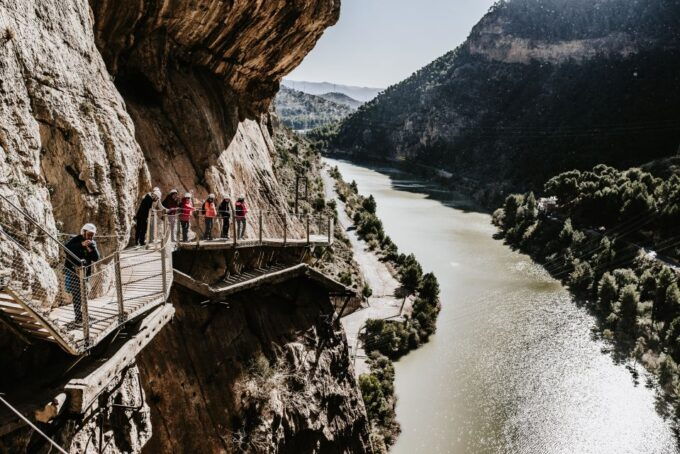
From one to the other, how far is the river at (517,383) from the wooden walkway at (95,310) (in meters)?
19.7

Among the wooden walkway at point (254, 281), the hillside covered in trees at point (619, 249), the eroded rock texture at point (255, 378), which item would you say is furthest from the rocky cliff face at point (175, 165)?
the hillside covered in trees at point (619, 249)

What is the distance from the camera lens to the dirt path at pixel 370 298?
103 ft

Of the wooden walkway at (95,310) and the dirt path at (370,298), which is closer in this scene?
the wooden walkway at (95,310)

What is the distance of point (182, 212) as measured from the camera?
12000mm

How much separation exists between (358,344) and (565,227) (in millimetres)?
33413

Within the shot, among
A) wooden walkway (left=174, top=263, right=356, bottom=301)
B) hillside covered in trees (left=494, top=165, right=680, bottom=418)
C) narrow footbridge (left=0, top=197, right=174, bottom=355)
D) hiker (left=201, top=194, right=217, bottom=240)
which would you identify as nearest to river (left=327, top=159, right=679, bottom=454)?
hillside covered in trees (left=494, top=165, right=680, bottom=418)

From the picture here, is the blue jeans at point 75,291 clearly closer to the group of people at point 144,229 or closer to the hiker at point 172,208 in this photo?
the group of people at point 144,229

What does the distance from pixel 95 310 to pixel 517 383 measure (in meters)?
29.3

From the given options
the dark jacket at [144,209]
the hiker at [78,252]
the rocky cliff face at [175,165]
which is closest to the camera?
the hiker at [78,252]

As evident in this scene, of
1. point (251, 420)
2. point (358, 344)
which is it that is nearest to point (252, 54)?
point (251, 420)

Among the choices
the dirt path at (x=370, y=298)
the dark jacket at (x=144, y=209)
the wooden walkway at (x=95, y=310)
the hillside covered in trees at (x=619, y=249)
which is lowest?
the dirt path at (x=370, y=298)

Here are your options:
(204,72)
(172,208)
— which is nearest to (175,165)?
(172,208)

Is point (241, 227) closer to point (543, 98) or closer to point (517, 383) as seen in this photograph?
point (517, 383)

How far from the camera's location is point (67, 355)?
6.32 meters
